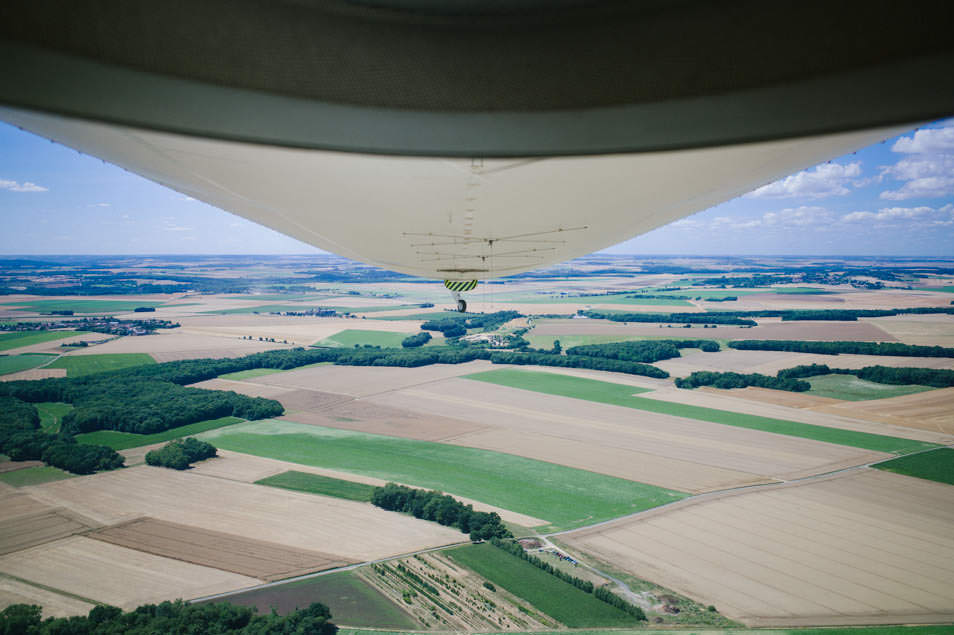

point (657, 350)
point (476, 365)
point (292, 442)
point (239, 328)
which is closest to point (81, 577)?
point (292, 442)

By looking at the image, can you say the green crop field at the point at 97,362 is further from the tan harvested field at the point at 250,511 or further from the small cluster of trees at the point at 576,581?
the small cluster of trees at the point at 576,581

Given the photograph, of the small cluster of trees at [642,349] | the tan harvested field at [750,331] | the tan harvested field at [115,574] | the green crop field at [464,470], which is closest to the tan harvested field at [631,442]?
the green crop field at [464,470]

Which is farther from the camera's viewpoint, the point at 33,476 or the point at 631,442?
the point at 631,442

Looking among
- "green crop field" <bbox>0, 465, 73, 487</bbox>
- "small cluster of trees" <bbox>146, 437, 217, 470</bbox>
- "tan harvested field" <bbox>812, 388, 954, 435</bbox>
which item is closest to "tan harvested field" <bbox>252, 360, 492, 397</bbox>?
"small cluster of trees" <bbox>146, 437, 217, 470</bbox>

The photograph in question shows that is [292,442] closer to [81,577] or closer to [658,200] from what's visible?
[81,577]

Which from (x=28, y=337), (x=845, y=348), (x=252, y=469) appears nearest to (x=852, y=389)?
(x=845, y=348)

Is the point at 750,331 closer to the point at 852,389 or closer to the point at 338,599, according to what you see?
the point at 852,389
